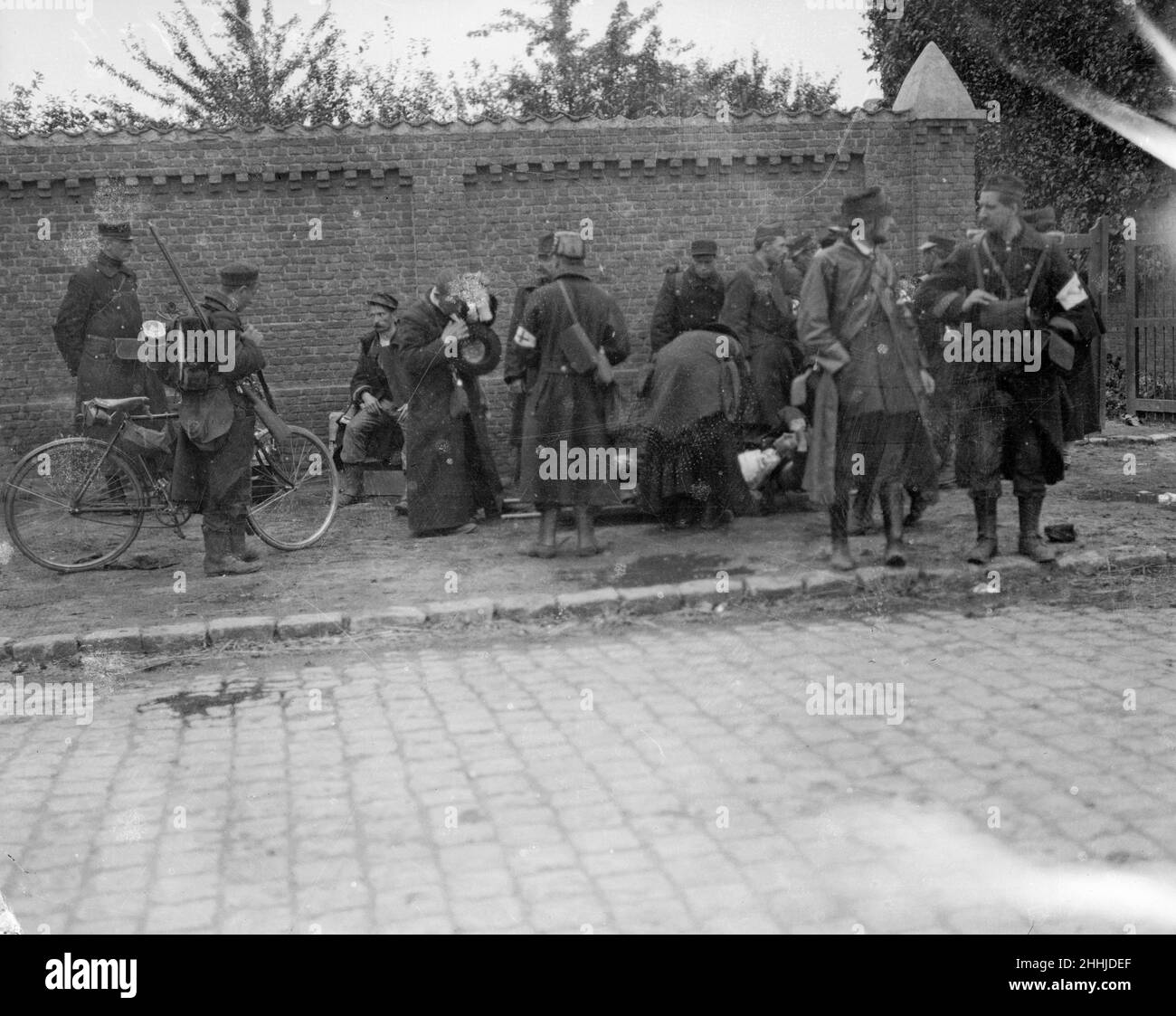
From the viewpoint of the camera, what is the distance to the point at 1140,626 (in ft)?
22.5

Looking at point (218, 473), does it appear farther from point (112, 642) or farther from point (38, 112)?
point (38, 112)

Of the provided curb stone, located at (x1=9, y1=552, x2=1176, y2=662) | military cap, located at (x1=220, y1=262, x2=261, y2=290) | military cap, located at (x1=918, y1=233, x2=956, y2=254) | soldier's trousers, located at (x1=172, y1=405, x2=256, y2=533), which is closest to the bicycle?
soldier's trousers, located at (x1=172, y1=405, x2=256, y2=533)

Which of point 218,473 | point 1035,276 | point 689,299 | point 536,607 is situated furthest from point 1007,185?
point 218,473

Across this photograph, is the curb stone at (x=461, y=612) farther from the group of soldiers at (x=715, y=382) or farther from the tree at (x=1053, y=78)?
the tree at (x=1053, y=78)

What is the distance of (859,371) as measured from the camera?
8.03 m

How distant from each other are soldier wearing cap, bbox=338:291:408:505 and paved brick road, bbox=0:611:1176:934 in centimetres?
479

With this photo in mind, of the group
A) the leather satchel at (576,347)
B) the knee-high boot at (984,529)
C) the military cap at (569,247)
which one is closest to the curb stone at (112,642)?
the leather satchel at (576,347)

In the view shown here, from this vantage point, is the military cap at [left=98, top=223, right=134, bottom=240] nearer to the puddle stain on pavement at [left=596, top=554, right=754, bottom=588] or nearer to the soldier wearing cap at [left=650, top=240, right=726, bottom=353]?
the soldier wearing cap at [left=650, top=240, right=726, bottom=353]

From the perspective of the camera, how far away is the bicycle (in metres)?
8.54

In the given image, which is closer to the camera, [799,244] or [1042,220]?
[1042,220]

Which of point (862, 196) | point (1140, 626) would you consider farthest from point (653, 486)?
point (1140, 626)

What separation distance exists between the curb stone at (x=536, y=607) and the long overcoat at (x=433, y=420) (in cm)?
228

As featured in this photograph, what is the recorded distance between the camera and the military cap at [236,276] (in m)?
8.50

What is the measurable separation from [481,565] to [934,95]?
903 cm
